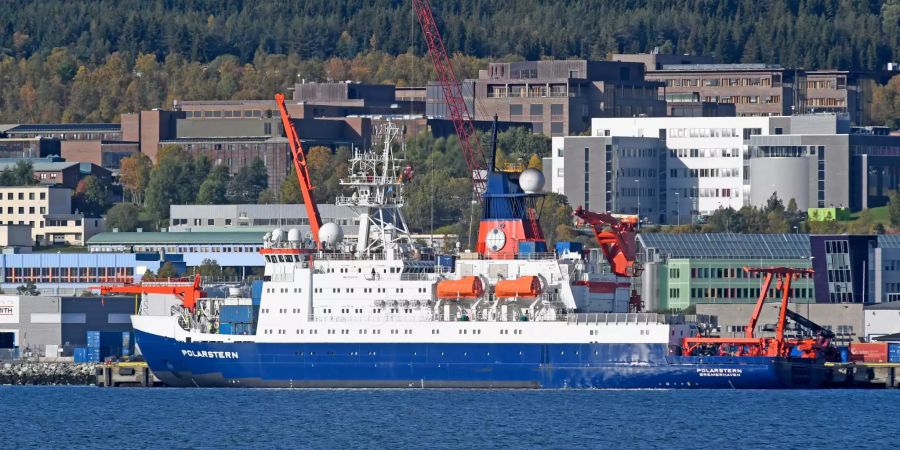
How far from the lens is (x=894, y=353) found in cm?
10856

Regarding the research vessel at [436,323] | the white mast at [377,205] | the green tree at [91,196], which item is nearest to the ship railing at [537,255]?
the research vessel at [436,323]

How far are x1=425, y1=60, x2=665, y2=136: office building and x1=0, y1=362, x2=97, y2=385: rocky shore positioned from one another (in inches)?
3147

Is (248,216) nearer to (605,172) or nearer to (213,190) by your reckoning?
(213,190)

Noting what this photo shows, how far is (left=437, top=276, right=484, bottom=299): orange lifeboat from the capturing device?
322 feet

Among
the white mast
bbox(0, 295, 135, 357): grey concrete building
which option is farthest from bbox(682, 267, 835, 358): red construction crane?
bbox(0, 295, 135, 357): grey concrete building

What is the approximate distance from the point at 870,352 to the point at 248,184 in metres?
82.7

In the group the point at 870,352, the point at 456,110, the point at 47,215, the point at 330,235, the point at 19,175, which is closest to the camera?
the point at 330,235

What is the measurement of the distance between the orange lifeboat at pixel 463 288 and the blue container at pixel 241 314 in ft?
28.3

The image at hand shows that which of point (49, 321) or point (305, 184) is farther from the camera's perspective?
point (49, 321)

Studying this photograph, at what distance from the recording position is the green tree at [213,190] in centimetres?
18050

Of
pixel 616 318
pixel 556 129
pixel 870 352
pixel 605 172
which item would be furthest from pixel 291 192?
pixel 616 318

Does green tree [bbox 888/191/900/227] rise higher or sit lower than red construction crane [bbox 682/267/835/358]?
higher

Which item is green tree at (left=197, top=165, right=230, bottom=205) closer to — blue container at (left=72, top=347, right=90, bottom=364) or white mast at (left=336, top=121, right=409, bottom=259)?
blue container at (left=72, top=347, right=90, bottom=364)

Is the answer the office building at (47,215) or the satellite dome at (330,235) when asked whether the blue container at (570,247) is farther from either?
the office building at (47,215)
